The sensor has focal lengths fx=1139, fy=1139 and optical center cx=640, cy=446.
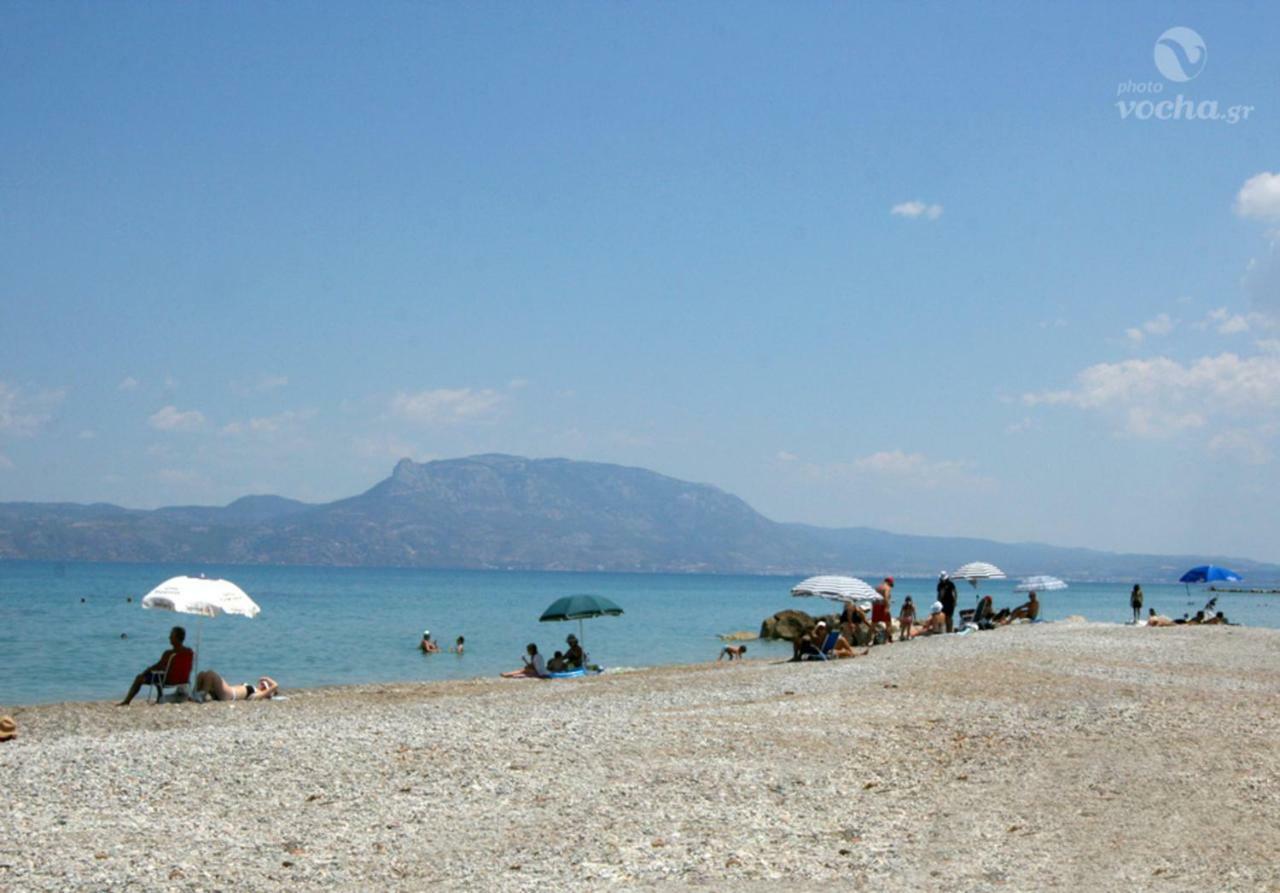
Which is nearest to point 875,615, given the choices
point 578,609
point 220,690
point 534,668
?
point 578,609

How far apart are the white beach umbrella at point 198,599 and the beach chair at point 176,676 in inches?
8.5

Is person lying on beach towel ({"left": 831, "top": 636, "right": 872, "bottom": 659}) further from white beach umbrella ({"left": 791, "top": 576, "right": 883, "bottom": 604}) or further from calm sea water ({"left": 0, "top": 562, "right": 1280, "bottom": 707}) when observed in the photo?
calm sea water ({"left": 0, "top": 562, "right": 1280, "bottom": 707})

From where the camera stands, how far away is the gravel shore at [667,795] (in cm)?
862

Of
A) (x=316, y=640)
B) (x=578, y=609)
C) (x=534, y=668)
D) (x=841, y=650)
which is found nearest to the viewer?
(x=841, y=650)

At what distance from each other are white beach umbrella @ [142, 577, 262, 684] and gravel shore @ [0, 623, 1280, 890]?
6.75ft

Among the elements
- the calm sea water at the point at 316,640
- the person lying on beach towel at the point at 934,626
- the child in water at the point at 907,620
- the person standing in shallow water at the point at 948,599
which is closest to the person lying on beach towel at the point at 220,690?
the calm sea water at the point at 316,640

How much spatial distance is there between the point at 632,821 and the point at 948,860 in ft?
8.78

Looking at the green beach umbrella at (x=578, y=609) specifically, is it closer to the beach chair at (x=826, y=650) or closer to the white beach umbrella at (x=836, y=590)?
the beach chair at (x=826, y=650)

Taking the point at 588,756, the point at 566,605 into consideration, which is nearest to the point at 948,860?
the point at 588,756

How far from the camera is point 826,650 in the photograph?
25906 mm

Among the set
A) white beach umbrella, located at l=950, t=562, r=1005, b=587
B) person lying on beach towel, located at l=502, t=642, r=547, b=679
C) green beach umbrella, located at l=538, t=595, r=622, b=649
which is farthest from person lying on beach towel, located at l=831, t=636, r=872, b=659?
white beach umbrella, located at l=950, t=562, r=1005, b=587

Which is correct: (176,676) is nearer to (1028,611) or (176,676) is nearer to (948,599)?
(948,599)

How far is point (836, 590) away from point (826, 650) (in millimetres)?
4572

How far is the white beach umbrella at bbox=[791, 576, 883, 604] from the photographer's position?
98.7ft
